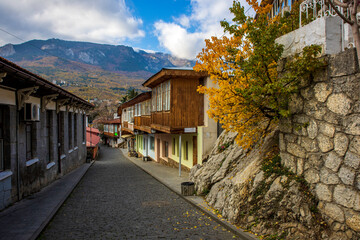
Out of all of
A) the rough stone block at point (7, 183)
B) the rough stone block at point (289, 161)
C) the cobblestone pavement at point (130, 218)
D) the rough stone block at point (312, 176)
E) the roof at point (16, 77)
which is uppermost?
the roof at point (16, 77)

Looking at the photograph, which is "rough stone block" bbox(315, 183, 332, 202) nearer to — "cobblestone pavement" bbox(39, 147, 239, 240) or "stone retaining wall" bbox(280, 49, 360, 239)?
"stone retaining wall" bbox(280, 49, 360, 239)

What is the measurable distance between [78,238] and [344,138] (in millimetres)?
5964

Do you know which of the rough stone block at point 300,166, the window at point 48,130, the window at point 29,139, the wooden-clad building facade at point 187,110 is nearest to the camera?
the rough stone block at point 300,166

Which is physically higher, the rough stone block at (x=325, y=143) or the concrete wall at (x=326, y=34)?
the concrete wall at (x=326, y=34)

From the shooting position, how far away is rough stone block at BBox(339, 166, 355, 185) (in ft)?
15.3

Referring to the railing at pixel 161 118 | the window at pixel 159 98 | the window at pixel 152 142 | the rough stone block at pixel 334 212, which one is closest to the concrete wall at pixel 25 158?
the railing at pixel 161 118

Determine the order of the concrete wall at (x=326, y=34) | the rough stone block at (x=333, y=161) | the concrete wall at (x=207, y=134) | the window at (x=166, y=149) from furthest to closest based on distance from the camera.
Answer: the window at (x=166, y=149), the concrete wall at (x=207, y=134), the concrete wall at (x=326, y=34), the rough stone block at (x=333, y=161)

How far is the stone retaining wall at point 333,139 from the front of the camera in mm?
4637

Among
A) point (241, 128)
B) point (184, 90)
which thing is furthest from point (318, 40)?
point (184, 90)

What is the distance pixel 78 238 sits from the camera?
627 cm

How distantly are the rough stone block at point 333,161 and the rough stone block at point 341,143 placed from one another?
0.34 feet

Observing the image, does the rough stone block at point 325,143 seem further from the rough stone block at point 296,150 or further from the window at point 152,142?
the window at point 152,142

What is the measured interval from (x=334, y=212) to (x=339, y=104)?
1.98m

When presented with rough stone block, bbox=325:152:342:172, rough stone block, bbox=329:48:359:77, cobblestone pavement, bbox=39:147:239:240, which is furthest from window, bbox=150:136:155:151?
rough stone block, bbox=329:48:359:77
